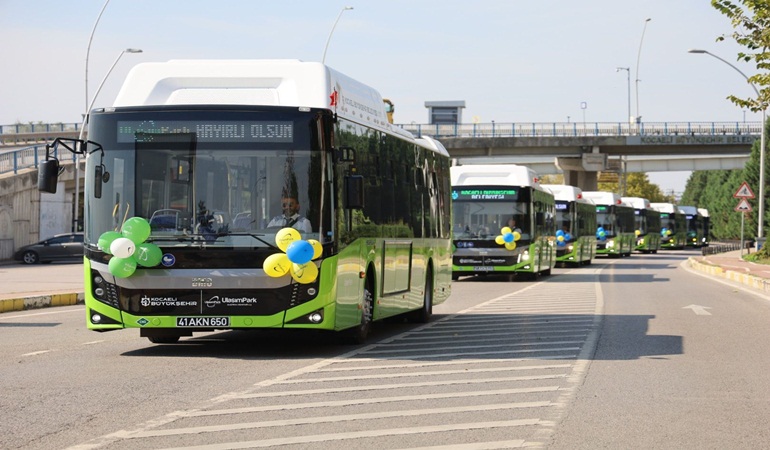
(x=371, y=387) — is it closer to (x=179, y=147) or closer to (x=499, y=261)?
(x=179, y=147)

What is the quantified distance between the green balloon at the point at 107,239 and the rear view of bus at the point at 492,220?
2156 cm

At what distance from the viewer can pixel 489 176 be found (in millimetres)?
34688

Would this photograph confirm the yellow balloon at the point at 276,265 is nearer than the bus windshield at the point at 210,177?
Yes

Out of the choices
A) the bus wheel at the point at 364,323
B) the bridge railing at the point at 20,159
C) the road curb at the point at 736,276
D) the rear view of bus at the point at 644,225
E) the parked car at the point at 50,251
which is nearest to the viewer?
the bus wheel at the point at 364,323

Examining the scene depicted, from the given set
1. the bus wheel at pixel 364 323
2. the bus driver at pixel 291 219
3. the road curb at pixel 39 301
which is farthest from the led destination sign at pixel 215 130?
the road curb at pixel 39 301

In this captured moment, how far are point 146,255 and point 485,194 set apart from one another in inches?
871

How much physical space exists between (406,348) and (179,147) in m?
3.48

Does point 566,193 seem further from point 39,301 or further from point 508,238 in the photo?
point 39,301

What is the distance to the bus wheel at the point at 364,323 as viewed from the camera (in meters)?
14.3

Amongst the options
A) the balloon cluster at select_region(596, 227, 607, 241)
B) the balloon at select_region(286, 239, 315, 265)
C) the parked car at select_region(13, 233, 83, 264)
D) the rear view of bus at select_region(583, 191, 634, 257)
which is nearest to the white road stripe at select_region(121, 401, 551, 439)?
the balloon at select_region(286, 239, 315, 265)

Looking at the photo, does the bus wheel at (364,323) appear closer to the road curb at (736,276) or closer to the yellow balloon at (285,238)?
the yellow balloon at (285,238)

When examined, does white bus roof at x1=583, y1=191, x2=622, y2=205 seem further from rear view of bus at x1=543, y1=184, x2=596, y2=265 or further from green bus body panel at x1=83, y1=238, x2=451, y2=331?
green bus body panel at x1=83, y1=238, x2=451, y2=331

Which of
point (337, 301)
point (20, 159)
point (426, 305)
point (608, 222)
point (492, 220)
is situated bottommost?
point (426, 305)

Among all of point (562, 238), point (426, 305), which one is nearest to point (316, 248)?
point (426, 305)
